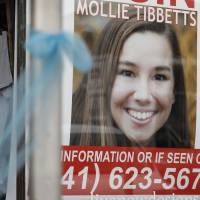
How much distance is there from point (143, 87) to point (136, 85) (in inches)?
1.6

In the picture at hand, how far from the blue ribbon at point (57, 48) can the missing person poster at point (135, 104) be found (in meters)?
1.32

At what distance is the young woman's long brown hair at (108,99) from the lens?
8.35 feet

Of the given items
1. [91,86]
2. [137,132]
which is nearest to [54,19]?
[91,86]

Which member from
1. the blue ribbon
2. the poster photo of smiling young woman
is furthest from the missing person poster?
the blue ribbon

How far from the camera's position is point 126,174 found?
262 cm

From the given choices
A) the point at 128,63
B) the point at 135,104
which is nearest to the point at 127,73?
the point at 128,63

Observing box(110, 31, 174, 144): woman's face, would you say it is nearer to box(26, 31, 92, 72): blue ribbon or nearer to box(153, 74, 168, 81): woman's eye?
box(153, 74, 168, 81): woman's eye

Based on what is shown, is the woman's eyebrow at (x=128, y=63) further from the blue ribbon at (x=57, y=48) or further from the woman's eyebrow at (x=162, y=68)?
the blue ribbon at (x=57, y=48)

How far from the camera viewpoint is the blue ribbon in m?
1.17

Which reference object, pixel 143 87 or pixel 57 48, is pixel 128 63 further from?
pixel 57 48

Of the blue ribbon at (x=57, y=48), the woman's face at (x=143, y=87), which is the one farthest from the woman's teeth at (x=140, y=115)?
the blue ribbon at (x=57, y=48)

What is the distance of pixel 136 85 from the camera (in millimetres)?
2654

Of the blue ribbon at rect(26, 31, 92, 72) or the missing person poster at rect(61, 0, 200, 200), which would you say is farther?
the missing person poster at rect(61, 0, 200, 200)

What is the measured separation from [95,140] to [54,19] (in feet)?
4.52
